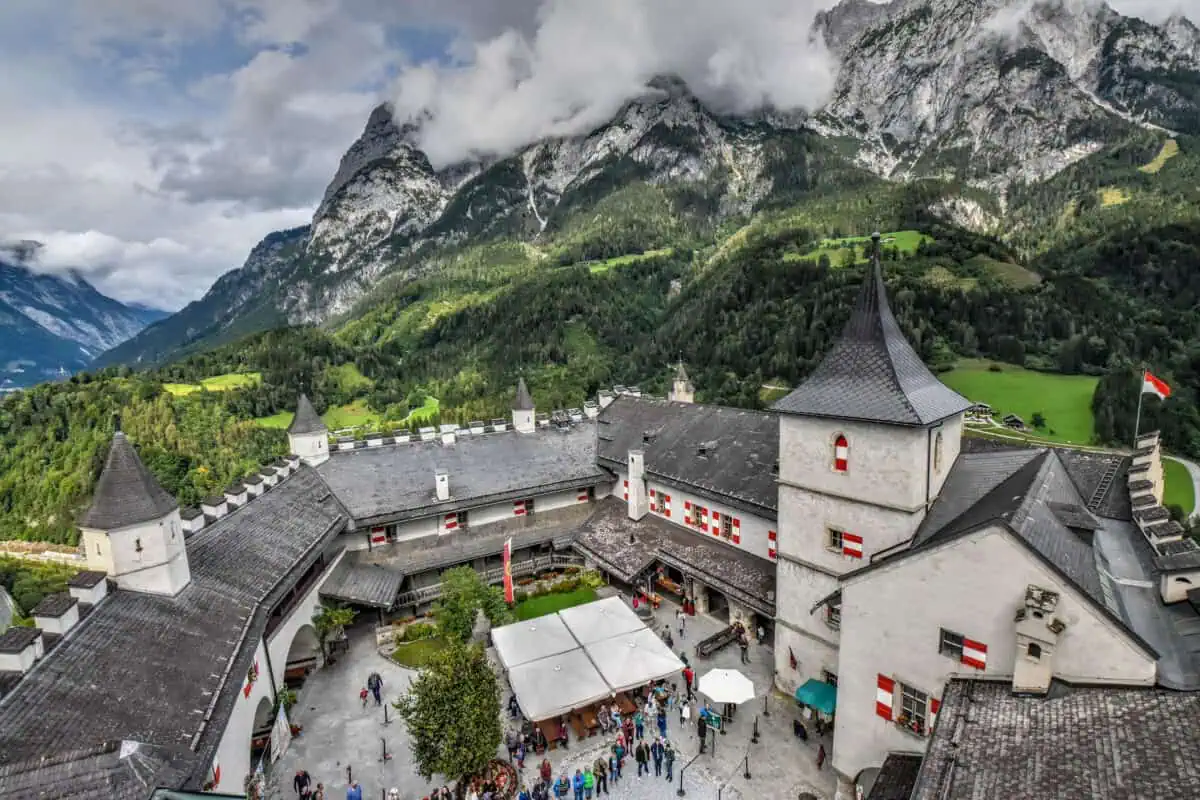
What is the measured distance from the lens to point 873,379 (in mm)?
21266

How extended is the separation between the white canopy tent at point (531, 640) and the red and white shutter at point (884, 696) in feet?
37.5

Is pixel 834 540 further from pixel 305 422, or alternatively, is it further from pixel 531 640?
pixel 305 422

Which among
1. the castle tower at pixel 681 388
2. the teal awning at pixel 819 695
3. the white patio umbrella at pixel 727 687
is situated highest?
the castle tower at pixel 681 388

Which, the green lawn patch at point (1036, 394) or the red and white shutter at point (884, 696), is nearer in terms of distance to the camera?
the red and white shutter at point (884, 696)

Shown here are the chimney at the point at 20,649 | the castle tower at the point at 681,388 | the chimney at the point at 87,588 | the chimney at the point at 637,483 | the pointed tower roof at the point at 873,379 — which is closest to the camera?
the chimney at the point at 20,649

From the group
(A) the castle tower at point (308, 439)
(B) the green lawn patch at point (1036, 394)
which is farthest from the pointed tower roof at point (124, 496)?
(B) the green lawn patch at point (1036, 394)

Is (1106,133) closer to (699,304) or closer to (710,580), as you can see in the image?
(699,304)

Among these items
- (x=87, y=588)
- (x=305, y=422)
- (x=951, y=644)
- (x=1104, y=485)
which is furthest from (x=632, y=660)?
(x=305, y=422)

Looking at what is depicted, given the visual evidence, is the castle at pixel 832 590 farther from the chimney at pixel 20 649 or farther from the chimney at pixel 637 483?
the chimney at pixel 637 483

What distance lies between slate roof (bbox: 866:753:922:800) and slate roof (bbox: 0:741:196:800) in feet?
53.8

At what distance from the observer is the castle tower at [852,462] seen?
67.3 feet

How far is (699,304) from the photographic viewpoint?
132m

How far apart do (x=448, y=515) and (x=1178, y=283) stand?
139181 millimetres

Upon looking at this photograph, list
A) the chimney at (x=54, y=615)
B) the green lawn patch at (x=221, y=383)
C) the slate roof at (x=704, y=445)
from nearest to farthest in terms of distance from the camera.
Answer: the chimney at (x=54, y=615), the slate roof at (x=704, y=445), the green lawn patch at (x=221, y=383)
